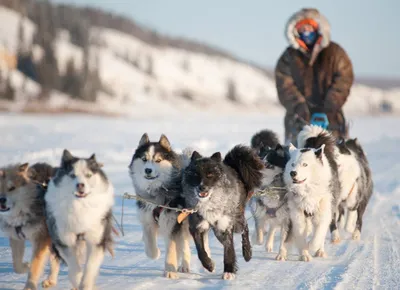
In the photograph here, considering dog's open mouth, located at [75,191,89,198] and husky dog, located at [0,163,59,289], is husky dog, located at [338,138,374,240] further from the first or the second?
husky dog, located at [0,163,59,289]

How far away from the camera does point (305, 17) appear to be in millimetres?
7789

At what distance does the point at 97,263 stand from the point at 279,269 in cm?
206

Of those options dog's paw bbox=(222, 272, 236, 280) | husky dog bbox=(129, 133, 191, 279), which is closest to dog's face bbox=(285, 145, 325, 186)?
husky dog bbox=(129, 133, 191, 279)

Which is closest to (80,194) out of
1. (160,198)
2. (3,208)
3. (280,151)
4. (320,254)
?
(3,208)

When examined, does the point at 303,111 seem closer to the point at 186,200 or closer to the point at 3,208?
the point at 186,200

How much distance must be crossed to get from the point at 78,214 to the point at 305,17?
4.95 metres

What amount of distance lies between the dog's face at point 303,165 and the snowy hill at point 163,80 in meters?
43.4

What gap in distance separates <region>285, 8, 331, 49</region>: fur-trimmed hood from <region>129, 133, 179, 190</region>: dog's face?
10.5ft

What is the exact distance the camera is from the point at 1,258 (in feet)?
Result: 18.9

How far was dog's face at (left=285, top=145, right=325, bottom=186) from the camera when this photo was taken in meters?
5.95

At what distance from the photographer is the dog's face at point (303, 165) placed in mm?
5949

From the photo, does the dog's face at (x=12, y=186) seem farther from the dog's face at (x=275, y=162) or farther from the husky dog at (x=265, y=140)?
the husky dog at (x=265, y=140)

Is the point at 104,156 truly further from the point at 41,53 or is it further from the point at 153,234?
the point at 41,53

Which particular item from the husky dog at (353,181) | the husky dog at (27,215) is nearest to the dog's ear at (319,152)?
the husky dog at (353,181)
